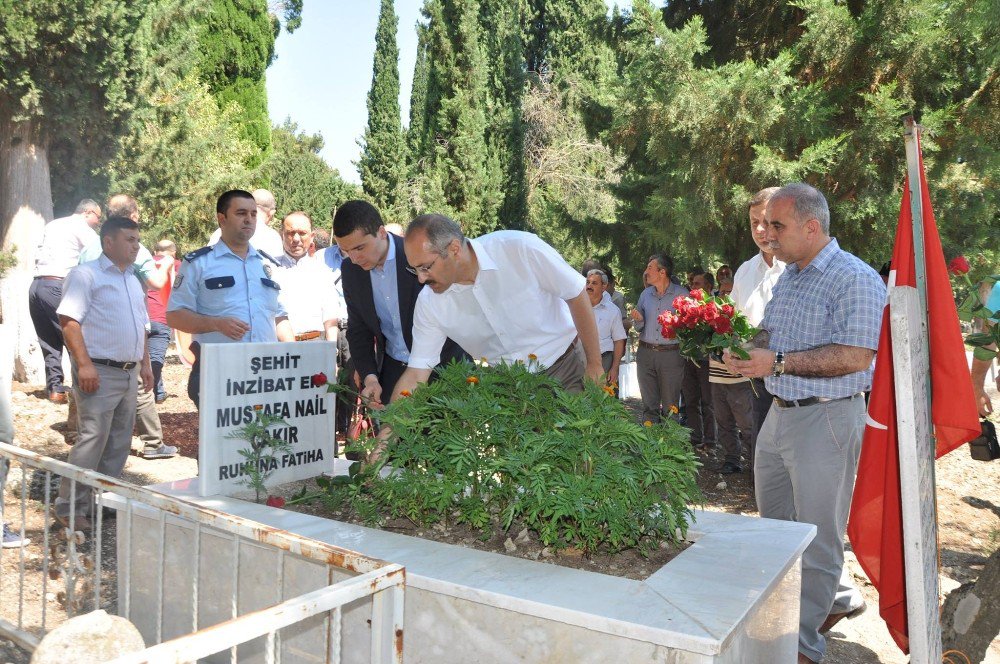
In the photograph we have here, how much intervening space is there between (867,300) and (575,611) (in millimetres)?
1999

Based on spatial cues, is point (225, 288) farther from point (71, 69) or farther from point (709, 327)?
point (71, 69)

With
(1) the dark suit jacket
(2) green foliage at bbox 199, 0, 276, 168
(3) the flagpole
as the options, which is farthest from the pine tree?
(3) the flagpole

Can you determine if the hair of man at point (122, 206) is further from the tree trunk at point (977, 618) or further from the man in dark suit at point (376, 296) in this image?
the tree trunk at point (977, 618)

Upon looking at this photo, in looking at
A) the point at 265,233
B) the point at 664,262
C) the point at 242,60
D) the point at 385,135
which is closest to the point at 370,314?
the point at 265,233

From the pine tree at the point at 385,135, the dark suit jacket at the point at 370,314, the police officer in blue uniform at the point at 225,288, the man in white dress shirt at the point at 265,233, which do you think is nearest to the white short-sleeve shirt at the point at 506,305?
the dark suit jacket at the point at 370,314

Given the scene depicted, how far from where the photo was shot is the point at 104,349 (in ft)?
17.8

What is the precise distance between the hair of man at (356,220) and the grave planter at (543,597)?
1.58 meters

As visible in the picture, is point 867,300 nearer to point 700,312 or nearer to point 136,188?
point 700,312

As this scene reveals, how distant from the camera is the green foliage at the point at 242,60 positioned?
22.2 meters

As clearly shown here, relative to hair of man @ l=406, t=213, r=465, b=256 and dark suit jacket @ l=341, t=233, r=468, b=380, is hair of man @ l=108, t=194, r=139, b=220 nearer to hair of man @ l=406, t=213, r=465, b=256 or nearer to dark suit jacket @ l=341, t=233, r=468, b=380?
dark suit jacket @ l=341, t=233, r=468, b=380

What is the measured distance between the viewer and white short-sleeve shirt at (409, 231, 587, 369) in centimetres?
393

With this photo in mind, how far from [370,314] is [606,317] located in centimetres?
450

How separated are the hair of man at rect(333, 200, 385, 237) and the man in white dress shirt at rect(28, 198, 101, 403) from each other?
5175 mm

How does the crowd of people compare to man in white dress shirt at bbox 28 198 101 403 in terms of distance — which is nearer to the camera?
the crowd of people
